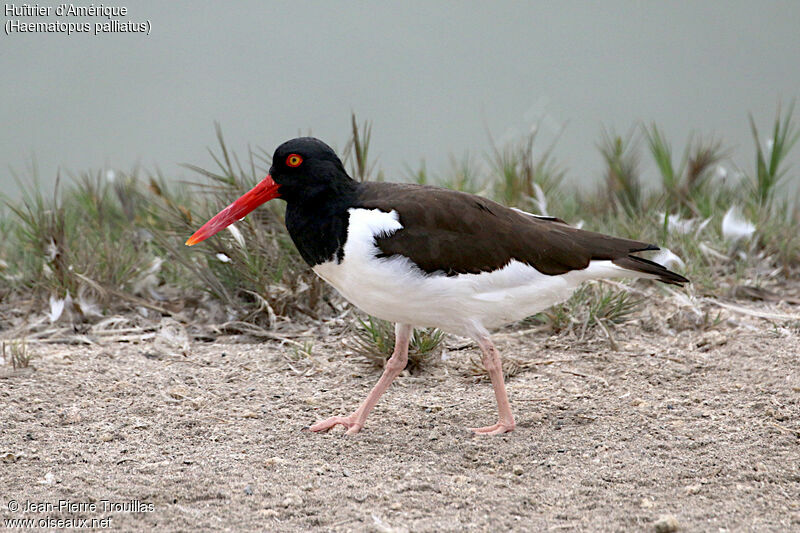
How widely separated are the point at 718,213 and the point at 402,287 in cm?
410

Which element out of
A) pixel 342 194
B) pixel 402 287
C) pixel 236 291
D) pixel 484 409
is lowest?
pixel 484 409

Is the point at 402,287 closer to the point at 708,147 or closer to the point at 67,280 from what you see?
the point at 67,280

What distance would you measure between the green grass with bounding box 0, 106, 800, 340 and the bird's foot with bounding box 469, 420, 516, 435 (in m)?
0.94

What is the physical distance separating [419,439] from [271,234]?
2.36 m

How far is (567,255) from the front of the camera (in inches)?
164

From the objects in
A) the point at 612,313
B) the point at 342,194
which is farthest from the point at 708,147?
the point at 342,194

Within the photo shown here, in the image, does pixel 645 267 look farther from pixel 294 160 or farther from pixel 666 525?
pixel 294 160

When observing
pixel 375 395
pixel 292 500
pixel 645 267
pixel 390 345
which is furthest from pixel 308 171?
pixel 645 267

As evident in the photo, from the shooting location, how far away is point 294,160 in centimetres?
410

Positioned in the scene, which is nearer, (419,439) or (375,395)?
(419,439)

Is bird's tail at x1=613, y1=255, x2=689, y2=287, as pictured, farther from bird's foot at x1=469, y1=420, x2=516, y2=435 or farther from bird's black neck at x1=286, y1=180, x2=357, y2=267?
→ bird's black neck at x1=286, y1=180, x2=357, y2=267

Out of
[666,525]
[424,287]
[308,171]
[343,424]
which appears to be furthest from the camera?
[343,424]

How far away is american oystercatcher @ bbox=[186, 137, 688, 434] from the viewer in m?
3.91

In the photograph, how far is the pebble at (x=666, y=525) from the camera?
3207 mm
